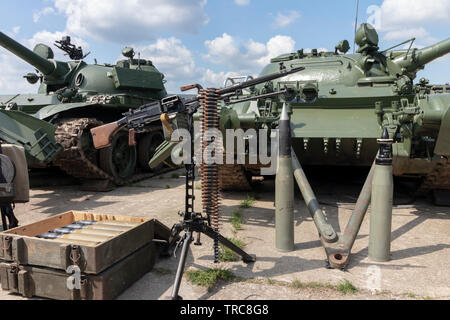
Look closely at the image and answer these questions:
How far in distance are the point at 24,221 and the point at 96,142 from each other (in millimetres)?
2358

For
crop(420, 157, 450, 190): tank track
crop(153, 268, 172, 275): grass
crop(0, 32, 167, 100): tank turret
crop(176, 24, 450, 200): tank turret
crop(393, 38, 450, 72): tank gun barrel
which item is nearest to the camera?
crop(153, 268, 172, 275): grass

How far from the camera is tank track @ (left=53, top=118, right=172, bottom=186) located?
7203 millimetres

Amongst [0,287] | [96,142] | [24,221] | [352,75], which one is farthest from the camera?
[352,75]

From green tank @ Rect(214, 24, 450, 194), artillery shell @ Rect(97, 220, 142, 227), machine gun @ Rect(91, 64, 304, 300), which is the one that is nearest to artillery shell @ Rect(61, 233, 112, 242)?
artillery shell @ Rect(97, 220, 142, 227)

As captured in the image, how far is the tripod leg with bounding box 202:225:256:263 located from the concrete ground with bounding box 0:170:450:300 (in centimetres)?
9

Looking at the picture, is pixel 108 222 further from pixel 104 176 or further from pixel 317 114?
pixel 104 176

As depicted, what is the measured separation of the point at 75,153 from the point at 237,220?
395 centimetres

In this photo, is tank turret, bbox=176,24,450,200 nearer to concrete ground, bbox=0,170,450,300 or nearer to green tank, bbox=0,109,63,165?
concrete ground, bbox=0,170,450,300

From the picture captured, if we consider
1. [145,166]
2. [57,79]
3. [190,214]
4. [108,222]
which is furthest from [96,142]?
[57,79]

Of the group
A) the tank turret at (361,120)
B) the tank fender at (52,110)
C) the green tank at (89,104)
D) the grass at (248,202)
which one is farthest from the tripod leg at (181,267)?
the tank fender at (52,110)

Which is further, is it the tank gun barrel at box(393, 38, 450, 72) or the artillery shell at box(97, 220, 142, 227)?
the tank gun barrel at box(393, 38, 450, 72)

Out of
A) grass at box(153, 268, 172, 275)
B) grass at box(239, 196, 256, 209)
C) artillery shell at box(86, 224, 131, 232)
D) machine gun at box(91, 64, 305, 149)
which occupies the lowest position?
grass at box(153, 268, 172, 275)

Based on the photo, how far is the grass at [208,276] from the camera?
127 inches

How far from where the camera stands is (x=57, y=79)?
9.87 m
